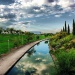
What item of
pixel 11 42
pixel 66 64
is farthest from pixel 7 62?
pixel 11 42

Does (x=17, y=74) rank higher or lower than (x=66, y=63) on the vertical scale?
lower

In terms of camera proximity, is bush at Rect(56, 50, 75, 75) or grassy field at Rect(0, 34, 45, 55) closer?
bush at Rect(56, 50, 75, 75)

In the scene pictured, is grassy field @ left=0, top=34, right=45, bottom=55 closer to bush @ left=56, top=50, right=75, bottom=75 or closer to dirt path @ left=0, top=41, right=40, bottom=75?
dirt path @ left=0, top=41, right=40, bottom=75

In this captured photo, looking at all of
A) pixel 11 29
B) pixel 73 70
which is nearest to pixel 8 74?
pixel 73 70

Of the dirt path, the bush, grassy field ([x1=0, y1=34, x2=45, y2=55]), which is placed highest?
the bush

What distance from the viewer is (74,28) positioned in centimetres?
4234

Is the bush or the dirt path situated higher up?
the bush

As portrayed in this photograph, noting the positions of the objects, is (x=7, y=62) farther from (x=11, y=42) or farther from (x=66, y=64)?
(x=11, y=42)

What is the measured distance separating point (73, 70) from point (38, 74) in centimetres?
408

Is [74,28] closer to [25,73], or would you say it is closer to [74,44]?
[74,44]

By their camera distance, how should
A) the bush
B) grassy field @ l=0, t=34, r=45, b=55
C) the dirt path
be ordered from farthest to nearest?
grassy field @ l=0, t=34, r=45, b=55, the dirt path, the bush

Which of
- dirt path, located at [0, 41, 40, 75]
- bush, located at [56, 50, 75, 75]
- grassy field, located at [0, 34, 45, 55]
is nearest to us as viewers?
bush, located at [56, 50, 75, 75]

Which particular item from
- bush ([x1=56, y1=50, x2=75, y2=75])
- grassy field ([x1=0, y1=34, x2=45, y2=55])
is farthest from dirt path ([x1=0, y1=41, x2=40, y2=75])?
grassy field ([x1=0, y1=34, x2=45, y2=55])

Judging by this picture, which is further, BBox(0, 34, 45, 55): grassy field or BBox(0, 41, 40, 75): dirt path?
BBox(0, 34, 45, 55): grassy field
